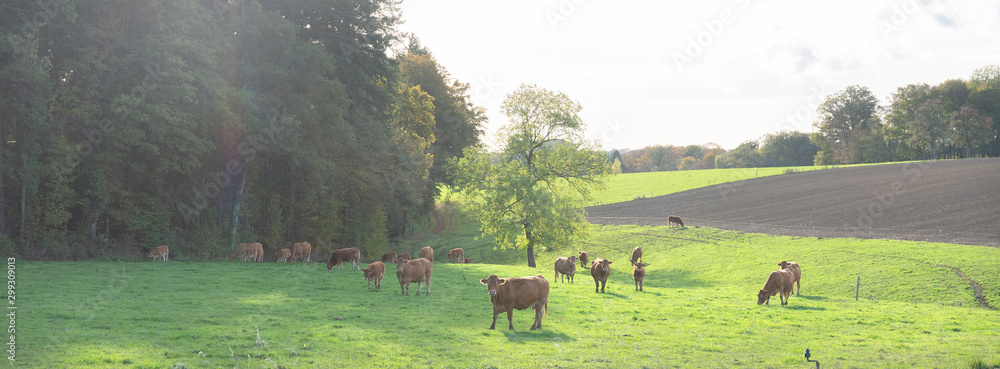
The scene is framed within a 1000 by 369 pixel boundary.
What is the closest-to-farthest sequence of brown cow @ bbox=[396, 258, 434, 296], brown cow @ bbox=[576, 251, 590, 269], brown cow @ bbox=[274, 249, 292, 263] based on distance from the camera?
1. brown cow @ bbox=[396, 258, 434, 296]
2. brown cow @ bbox=[274, 249, 292, 263]
3. brown cow @ bbox=[576, 251, 590, 269]

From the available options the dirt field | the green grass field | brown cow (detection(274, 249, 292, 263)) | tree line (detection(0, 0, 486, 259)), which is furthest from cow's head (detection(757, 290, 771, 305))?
the dirt field

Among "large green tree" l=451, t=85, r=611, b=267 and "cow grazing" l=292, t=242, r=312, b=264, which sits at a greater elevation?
"large green tree" l=451, t=85, r=611, b=267

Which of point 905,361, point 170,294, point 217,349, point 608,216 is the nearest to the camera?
point 217,349

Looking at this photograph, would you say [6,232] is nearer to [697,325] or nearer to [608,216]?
[697,325]

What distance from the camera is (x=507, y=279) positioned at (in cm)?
1420

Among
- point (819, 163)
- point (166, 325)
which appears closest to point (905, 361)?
point (166, 325)

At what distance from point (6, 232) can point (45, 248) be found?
1.65 m

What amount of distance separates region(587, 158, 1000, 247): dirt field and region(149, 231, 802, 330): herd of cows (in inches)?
825

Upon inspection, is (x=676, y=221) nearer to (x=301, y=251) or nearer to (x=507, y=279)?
(x=301, y=251)

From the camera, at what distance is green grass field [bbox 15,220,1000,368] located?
10.8 m

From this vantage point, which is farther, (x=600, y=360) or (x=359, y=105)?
(x=359, y=105)

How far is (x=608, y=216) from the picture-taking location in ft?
224

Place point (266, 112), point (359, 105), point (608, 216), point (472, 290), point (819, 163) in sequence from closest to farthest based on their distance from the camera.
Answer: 1. point (472, 290)
2. point (266, 112)
3. point (359, 105)
4. point (608, 216)
5. point (819, 163)

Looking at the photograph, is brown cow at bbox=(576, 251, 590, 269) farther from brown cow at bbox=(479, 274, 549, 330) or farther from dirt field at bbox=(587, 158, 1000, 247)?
brown cow at bbox=(479, 274, 549, 330)
